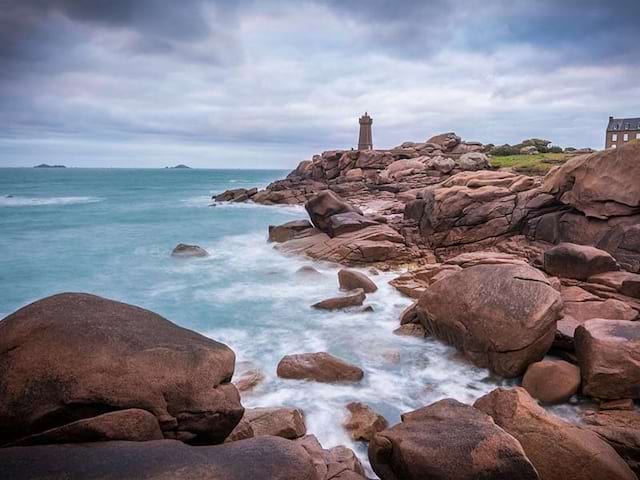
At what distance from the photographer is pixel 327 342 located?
1188cm

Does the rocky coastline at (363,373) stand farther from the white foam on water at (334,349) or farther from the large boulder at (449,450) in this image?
the white foam on water at (334,349)

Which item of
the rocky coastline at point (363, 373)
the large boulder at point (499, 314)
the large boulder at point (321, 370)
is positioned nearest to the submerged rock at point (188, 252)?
the rocky coastline at point (363, 373)

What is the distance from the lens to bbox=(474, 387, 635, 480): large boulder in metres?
5.47

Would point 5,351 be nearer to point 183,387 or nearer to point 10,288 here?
point 183,387

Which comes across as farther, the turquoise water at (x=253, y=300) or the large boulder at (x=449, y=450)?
the turquoise water at (x=253, y=300)

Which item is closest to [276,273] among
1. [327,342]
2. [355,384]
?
[327,342]

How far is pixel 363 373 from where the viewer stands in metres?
9.83

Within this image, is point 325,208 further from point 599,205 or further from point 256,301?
point 599,205

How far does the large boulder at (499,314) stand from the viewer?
8853 millimetres

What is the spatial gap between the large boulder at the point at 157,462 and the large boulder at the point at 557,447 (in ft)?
10.9

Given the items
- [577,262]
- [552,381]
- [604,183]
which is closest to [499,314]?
[552,381]

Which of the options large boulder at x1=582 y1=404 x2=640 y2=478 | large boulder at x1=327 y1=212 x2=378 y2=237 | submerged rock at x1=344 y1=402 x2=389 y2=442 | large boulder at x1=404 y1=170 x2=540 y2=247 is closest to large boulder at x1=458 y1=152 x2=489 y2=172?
large boulder at x1=404 y1=170 x2=540 y2=247

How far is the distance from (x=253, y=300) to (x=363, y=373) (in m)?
7.46

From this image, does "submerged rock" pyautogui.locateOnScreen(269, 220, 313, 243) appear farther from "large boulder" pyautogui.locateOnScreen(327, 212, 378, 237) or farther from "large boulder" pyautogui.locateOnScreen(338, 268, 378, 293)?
"large boulder" pyautogui.locateOnScreen(338, 268, 378, 293)
